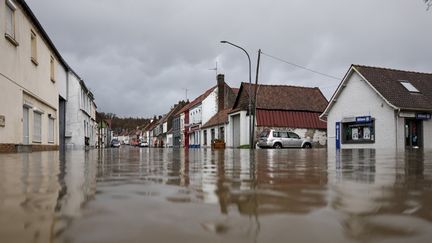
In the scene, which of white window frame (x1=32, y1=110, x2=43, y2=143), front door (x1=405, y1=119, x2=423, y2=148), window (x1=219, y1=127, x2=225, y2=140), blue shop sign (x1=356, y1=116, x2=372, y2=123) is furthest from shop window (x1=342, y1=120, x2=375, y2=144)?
white window frame (x1=32, y1=110, x2=43, y2=143)

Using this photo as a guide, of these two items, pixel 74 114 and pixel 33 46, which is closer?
pixel 33 46

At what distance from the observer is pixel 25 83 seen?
12711mm

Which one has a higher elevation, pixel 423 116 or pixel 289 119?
pixel 289 119

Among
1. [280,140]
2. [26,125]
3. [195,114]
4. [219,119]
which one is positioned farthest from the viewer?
[195,114]

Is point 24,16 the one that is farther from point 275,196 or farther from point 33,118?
point 275,196

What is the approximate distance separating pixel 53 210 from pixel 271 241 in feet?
2.60

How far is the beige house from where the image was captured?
35.0 feet

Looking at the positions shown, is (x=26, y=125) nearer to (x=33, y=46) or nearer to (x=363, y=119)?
Result: (x=33, y=46)

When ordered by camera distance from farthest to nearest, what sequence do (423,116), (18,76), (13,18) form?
(423,116) → (18,76) → (13,18)

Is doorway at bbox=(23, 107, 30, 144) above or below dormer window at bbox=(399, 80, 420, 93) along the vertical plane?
below

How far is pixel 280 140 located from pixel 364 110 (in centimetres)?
662

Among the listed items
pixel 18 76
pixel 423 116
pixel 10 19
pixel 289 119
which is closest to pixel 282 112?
pixel 289 119

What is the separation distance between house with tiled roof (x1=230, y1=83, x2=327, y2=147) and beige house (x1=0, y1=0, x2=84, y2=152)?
22.3 metres

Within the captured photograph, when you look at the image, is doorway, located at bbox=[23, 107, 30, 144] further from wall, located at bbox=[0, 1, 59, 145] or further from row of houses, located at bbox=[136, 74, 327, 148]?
row of houses, located at bbox=[136, 74, 327, 148]
